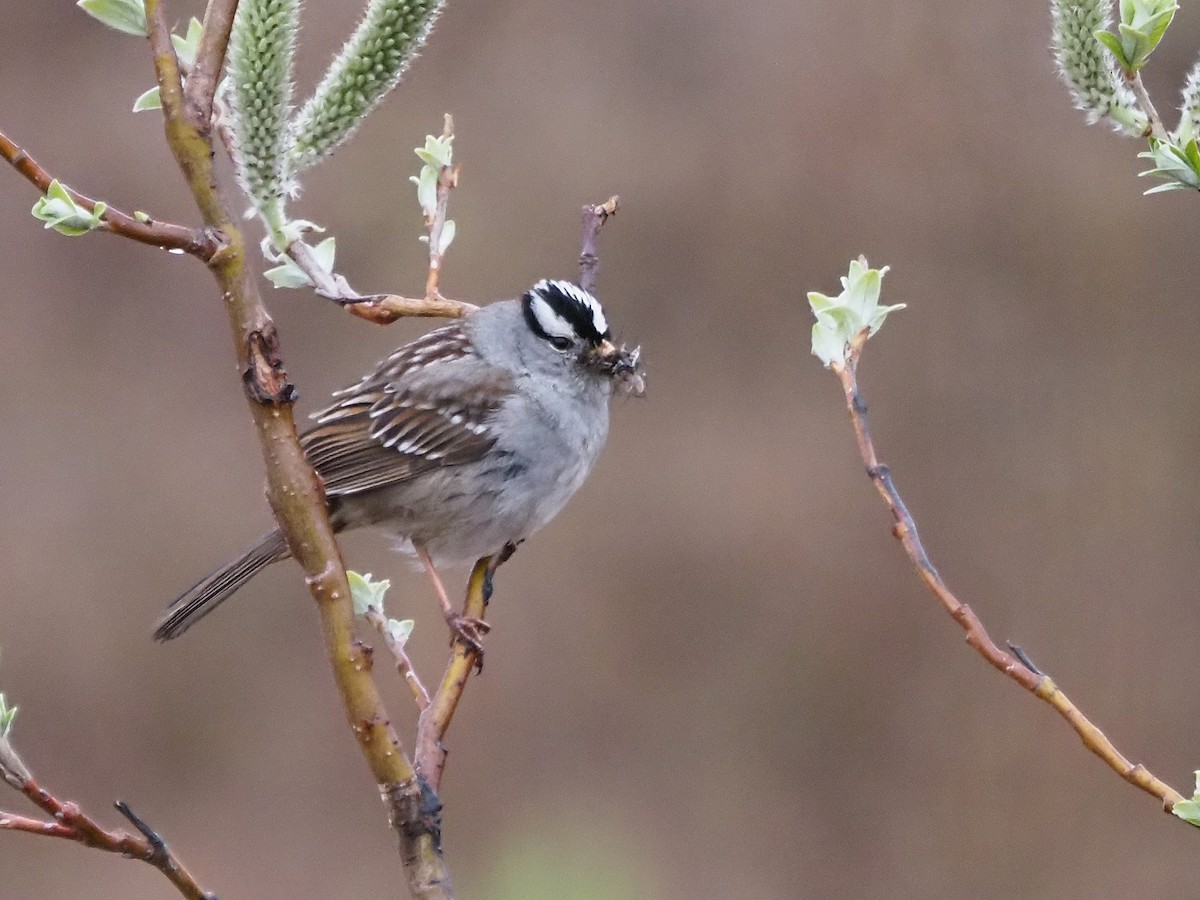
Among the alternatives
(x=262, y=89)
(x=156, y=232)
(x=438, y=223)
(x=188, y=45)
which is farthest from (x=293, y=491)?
(x=438, y=223)

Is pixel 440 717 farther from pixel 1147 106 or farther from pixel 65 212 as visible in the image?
pixel 1147 106

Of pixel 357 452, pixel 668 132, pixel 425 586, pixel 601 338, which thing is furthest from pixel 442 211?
pixel 668 132

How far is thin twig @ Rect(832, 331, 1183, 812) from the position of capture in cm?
174

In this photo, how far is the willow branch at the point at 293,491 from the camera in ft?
5.84

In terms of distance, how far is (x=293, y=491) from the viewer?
1.85 m

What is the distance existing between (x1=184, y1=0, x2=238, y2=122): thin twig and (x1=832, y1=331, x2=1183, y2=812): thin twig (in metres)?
0.92

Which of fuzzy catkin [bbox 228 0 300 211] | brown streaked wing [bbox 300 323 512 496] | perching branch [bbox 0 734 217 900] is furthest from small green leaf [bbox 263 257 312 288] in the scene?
brown streaked wing [bbox 300 323 512 496]

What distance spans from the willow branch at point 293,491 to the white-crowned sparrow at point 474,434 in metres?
2.28

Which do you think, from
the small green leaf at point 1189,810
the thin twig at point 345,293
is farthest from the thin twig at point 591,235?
the small green leaf at point 1189,810

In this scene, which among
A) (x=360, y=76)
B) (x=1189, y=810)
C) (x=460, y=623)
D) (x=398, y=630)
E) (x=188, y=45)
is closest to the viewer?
(x=1189, y=810)

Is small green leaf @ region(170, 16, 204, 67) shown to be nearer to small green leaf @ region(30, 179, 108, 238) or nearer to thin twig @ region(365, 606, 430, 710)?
small green leaf @ region(30, 179, 108, 238)

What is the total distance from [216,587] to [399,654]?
161cm

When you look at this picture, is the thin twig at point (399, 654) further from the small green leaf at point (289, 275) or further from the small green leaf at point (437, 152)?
the small green leaf at point (437, 152)

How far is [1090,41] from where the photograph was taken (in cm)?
199
